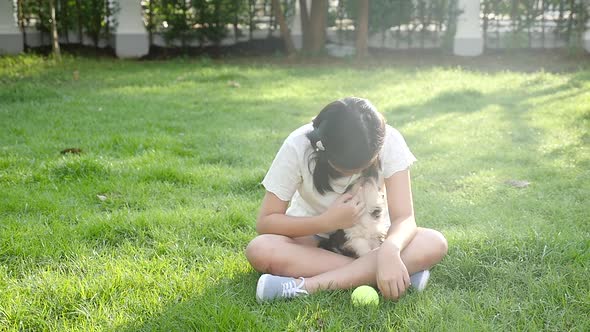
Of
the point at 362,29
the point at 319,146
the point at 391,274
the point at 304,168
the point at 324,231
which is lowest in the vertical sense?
the point at 391,274

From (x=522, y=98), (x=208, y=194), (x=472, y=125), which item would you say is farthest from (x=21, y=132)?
(x=522, y=98)

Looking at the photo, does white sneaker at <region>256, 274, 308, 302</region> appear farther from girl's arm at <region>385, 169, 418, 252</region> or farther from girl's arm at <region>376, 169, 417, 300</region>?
girl's arm at <region>385, 169, 418, 252</region>

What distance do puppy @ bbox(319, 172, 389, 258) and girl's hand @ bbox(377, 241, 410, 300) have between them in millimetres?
281

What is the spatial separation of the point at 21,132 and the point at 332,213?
4366mm

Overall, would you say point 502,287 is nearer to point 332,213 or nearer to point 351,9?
point 332,213

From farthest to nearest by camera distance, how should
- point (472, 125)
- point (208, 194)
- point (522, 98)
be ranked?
point (522, 98) < point (472, 125) < point (208, 194)

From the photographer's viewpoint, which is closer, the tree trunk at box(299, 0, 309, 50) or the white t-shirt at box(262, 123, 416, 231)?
the white t-shirt at box(262, 123, 416, 231)

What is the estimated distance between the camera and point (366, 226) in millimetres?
3059

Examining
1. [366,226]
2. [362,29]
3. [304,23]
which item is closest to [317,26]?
[304,23]

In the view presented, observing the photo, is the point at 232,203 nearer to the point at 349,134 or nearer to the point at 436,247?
the point at 436,247

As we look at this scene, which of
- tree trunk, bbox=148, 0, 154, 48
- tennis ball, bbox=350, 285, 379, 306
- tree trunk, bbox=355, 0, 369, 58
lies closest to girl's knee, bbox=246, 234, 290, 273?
tennis ball, bbox=350, 285, 379, 306

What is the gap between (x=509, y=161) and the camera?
17.4 feet

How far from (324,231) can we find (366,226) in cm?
24

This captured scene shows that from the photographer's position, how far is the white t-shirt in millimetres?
2941
